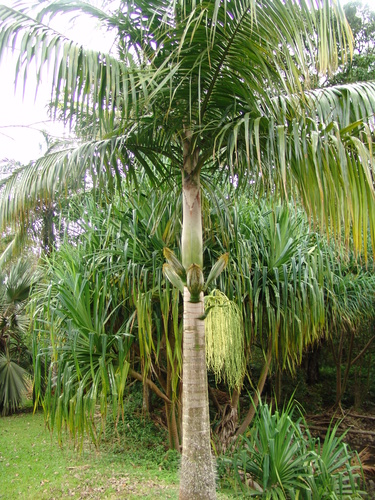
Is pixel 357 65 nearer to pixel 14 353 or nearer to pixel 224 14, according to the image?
pixel 224 14

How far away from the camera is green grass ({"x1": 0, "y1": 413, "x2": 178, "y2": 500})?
401cm

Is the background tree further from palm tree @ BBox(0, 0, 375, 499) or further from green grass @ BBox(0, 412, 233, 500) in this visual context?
green grass @ BBox(0, 412, 233, 500)

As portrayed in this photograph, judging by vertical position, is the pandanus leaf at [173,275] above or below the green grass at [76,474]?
above

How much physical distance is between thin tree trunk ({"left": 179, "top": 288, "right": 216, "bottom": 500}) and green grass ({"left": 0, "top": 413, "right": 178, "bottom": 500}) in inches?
44.0

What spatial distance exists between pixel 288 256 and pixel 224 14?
2.97m

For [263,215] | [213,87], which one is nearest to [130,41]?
[213,87]

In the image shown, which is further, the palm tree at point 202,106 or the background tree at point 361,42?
the background tree at point 361,42

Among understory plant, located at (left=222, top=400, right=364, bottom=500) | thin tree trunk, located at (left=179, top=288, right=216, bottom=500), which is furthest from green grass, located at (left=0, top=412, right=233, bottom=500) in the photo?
thin tree trunk, located at (left=179, top=288, right=216, bottom=500)

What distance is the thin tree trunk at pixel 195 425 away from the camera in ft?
9.57

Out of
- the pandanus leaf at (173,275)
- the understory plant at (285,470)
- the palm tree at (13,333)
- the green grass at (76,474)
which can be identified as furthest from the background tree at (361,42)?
the green grass at (76,474)

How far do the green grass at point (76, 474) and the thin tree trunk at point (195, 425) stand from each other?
1.12 meters

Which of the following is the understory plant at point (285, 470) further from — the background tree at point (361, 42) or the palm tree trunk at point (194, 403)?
the background tree at point (361, 42)

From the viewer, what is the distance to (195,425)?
2.92 meters

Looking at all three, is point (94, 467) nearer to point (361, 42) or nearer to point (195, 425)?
point (195, 425)
